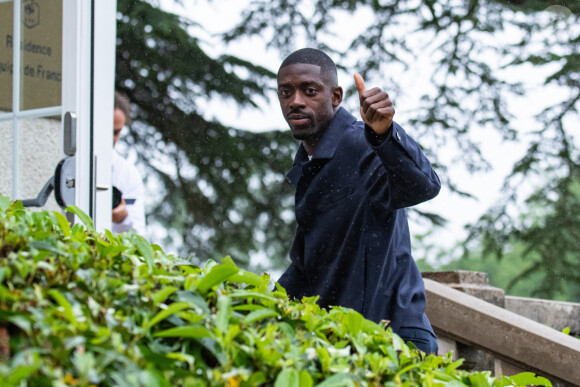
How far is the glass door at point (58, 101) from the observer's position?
3.06 metres

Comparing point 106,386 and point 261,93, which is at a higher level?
point 261,93

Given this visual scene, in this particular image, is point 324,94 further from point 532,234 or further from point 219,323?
point 532,234

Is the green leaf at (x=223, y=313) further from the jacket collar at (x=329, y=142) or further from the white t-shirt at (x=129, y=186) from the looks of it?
the white t-shirt at (x=129, y=186)

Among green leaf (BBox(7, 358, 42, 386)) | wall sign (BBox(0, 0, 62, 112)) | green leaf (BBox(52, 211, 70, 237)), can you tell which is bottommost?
green leaf (BBox(7, 358, 42, 386))

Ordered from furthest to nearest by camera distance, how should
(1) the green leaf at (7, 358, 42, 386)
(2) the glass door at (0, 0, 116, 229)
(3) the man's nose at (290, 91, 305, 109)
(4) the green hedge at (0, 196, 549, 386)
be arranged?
(2) the glass door at (0, 0, 116, 229) → (3) the man's nose at (290, 91, 305, 109) → (4) the green hedge at (0, 196, 549, 386) → (1) the green leaf at (7, 358, 42, 386)

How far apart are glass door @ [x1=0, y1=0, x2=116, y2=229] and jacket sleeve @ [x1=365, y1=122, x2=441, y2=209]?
1.49 meters

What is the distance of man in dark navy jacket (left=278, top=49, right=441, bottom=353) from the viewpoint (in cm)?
206

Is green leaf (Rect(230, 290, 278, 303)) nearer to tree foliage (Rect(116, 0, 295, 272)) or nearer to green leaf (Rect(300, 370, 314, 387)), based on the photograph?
green leaf (Rect(300, 370, 314, 387))

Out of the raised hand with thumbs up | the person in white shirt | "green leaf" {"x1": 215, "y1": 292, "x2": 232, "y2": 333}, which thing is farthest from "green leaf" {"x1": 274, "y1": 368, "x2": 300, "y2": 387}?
the person in white shirt

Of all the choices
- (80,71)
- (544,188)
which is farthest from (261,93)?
(80,71)

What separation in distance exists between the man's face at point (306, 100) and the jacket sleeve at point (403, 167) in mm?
464

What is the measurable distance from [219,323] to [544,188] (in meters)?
6.84

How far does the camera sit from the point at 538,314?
16.6ft

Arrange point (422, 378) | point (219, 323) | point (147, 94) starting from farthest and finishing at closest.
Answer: point (147, 94) → point (422, 378) → point (219, 323)
